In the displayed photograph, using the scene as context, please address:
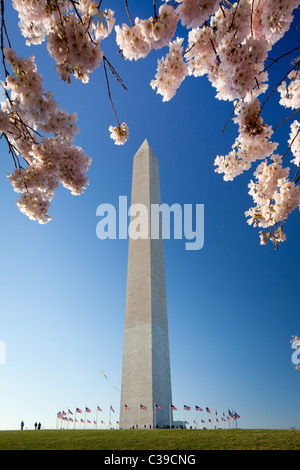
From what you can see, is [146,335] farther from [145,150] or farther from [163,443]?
[145,150]

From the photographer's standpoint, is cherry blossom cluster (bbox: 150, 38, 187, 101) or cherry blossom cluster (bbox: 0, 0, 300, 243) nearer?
cherry blossom cluster (bbox: 0, 0, 300, 243)

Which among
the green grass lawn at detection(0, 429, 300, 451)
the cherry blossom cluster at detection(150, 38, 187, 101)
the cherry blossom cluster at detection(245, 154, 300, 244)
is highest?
the cherry blossom cluster at detection(150, 38, 187, 101)

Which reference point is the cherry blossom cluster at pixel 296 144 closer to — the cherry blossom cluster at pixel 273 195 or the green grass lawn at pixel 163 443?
the cherry blossom cluster at pixel 273 195

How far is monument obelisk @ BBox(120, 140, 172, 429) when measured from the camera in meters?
17.0

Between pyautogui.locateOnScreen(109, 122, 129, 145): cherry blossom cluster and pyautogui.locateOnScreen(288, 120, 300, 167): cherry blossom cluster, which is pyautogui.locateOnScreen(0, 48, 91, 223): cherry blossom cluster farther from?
pyautogui.locateOnScreen(288, 120, 300, 167): cherry blossom cluster

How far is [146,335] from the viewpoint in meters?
18.2

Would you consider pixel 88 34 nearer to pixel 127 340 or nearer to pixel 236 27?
pixel 236 27

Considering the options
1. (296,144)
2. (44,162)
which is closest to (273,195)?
(296,144)

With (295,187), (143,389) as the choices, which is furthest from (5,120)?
(143,389)

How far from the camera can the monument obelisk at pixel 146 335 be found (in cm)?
1700

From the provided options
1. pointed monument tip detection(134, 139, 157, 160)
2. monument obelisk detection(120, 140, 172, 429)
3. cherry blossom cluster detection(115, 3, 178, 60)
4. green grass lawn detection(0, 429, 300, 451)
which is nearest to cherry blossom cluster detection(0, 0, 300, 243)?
cherry blossom cluster detection(115, 3, 178, 60)

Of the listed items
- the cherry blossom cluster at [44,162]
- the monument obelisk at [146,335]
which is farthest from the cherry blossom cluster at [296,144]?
the monument obelisk at [146,335]

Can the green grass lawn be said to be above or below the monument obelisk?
below
